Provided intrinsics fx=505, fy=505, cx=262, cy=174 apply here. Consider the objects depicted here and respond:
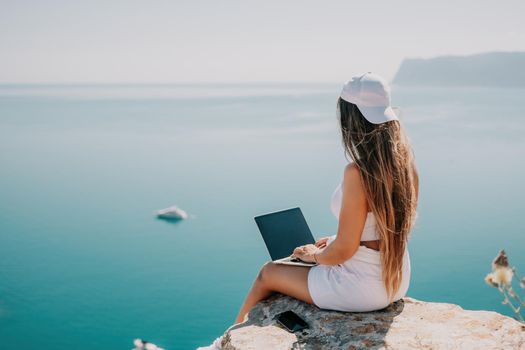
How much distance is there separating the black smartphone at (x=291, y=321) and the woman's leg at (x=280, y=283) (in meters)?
0.14

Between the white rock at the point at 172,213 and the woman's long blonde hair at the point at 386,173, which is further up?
the white rock at the point at 172,213

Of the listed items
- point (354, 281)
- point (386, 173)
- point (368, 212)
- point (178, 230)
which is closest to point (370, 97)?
point (386, 173)

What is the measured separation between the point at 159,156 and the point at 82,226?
46.0ft

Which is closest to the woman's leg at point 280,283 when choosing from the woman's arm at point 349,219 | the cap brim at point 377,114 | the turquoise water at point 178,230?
the woman's arm at point 349,219

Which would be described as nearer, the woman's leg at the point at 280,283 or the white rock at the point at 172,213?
the woman's leg at the point at 280,283

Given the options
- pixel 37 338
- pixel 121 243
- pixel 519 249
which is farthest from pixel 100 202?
pixel 519 249

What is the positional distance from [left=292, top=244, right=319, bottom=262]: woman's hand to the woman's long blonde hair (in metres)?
0.40

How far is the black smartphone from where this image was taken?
2.38 m

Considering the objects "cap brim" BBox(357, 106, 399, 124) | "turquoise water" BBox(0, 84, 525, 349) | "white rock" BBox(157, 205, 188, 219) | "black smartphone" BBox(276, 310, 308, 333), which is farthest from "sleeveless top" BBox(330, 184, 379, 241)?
"white rock" BBox(157, 205, 188, 219)

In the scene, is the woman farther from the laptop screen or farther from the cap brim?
the laptop screen

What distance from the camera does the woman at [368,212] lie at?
2.18 metres

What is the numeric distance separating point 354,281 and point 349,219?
1.20 feet

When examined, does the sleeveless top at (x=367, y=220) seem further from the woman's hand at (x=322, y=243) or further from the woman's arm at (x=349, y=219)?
the woman's hand at (x=322, y=243)

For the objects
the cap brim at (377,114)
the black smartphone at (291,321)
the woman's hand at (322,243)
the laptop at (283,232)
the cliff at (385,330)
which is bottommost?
the cliff at (385,330)
